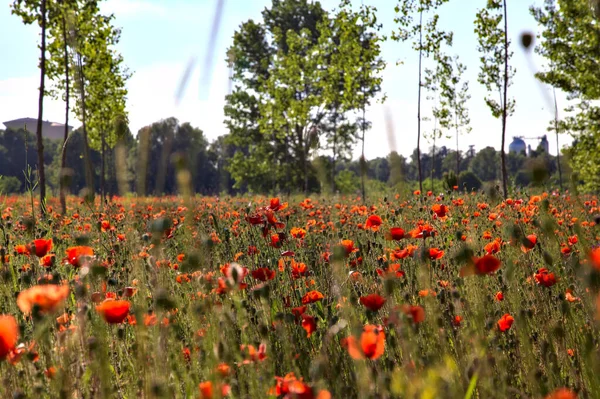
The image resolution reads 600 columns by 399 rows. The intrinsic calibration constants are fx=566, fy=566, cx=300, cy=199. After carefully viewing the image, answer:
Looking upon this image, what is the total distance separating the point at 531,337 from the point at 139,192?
6.52 feet

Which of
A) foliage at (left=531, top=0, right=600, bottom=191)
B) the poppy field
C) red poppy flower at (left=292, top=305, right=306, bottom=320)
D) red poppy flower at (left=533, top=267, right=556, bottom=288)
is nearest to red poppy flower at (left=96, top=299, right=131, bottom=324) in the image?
the poppy field

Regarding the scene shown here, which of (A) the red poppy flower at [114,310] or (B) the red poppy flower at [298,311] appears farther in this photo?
(B) the red poppy flower at [298,311]

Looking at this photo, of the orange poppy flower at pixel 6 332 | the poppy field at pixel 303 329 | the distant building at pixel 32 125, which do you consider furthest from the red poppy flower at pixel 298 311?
the distant building at pixel 32 125

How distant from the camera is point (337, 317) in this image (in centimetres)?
245

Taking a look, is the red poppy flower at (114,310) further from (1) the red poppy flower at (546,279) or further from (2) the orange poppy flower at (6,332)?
(1) the red poppy flower at (546,279)

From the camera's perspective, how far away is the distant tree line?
52.0 inches

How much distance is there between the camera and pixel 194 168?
133 cm

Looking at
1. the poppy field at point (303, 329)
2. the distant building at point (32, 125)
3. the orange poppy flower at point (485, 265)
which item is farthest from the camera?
the distant building at point (32, 125)

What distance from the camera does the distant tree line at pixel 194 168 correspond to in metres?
1.32

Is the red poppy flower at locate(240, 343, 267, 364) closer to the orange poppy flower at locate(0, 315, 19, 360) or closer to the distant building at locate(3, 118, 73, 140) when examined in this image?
the orange poppy flower at locate(0, 315, 19, 360)

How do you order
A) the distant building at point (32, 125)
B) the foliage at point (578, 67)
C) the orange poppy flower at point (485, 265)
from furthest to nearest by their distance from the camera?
1. the foliage at point (578, 67)
2. the distant building at point (32, 125)
3. the orange poppy flower at point (485, 265)

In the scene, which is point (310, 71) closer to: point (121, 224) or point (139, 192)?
point (121, 224)

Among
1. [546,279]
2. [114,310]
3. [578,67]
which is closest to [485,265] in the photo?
[546,279]

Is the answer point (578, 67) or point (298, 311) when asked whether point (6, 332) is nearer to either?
point (298, 311)
